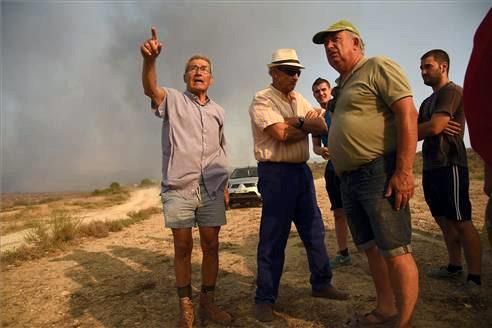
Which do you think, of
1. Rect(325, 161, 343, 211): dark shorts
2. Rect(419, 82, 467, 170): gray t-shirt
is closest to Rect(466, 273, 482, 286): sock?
Rect(419, 82, 467, 170): gray t-shirt

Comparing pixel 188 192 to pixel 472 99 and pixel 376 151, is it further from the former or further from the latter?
pixel 472 99

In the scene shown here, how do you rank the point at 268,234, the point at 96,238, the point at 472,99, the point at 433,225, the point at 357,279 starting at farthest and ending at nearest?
the point at 96,238 → the point at 433,225 → the point at 357,279 → the point at 268,234 → the point at 472,99

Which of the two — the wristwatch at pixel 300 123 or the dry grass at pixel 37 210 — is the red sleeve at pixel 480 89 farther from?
the dry grass at pixel 37 210

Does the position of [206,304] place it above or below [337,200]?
below

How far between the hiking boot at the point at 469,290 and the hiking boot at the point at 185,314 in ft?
7.54

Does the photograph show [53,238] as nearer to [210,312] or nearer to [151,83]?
[210,312]

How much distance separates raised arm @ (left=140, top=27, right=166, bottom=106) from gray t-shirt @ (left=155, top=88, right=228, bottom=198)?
0.16 metres

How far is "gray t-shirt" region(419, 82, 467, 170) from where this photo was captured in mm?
2922

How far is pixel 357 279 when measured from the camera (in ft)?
11.4

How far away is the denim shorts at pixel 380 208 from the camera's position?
79.2 inches

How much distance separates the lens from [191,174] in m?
2.76

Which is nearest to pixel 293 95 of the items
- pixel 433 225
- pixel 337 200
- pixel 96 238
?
pixel 337 200

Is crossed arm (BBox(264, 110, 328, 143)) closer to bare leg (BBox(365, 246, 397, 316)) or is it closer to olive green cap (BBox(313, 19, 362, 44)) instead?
olive green cap (BBox(313, 19, 362, 44))

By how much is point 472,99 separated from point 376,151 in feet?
3.68
